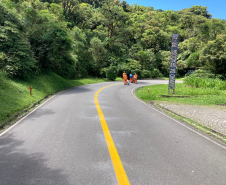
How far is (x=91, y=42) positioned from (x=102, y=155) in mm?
33170

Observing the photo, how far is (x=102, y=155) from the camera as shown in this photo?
423cm

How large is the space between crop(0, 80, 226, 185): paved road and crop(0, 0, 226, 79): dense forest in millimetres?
10024

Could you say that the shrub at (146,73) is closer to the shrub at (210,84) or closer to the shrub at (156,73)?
the shrub at (156,73)

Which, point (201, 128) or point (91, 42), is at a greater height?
point (91, 42)

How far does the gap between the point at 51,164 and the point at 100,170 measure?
107 centimetres

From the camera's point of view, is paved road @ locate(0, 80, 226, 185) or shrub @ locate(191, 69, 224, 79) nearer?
paved road @ locate(0, 80, 226, 185)

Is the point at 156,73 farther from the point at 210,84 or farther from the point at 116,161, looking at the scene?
the point at 116,161

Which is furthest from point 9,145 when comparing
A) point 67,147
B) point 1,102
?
point 1,102

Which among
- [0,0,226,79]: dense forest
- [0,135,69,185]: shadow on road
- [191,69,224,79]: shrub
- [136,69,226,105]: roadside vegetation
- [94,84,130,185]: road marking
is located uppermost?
[0,0,226,79]: dense forest

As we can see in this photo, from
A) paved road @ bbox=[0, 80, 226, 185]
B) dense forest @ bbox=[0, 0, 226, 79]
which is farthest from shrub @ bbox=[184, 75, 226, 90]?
paved road @ bbox=[0, 80, 226, 185]

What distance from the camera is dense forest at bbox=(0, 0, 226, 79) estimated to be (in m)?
14.9

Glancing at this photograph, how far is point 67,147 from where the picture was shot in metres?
4.67

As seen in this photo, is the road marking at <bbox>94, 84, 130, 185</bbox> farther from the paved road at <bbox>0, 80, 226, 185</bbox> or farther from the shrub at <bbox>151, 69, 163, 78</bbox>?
the shrub at <bbox>151, 69, 163, 78</bbox>

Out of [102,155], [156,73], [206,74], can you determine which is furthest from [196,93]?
[156,73]
